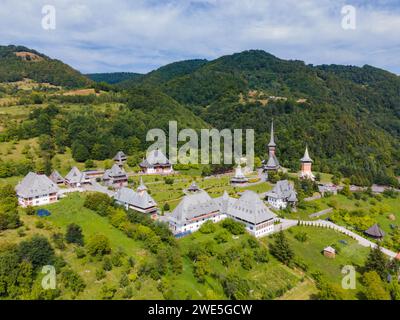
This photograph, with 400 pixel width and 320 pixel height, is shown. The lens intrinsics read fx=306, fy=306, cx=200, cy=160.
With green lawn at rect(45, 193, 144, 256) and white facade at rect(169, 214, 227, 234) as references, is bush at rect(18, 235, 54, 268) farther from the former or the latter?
white facade at rect(169, 214, 227, 234)

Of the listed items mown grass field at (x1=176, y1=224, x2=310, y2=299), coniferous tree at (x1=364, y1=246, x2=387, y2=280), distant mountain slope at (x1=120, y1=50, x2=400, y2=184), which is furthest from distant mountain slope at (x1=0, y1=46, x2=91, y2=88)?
coniferous tree at (x1=364, y1=246, x2=387, y2=280)

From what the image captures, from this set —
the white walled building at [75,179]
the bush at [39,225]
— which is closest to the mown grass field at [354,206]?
the white walled building at [75,179]

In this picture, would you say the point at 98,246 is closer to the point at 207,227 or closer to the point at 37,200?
the point at 207,227

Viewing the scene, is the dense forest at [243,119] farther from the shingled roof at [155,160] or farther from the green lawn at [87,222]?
the green lawn at [87,222]

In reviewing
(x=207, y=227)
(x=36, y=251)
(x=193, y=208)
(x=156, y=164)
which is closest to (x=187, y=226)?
(x=193, y=208)

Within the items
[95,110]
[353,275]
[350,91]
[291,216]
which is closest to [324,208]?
[291,216]

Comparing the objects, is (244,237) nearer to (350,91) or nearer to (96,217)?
(96,217)
